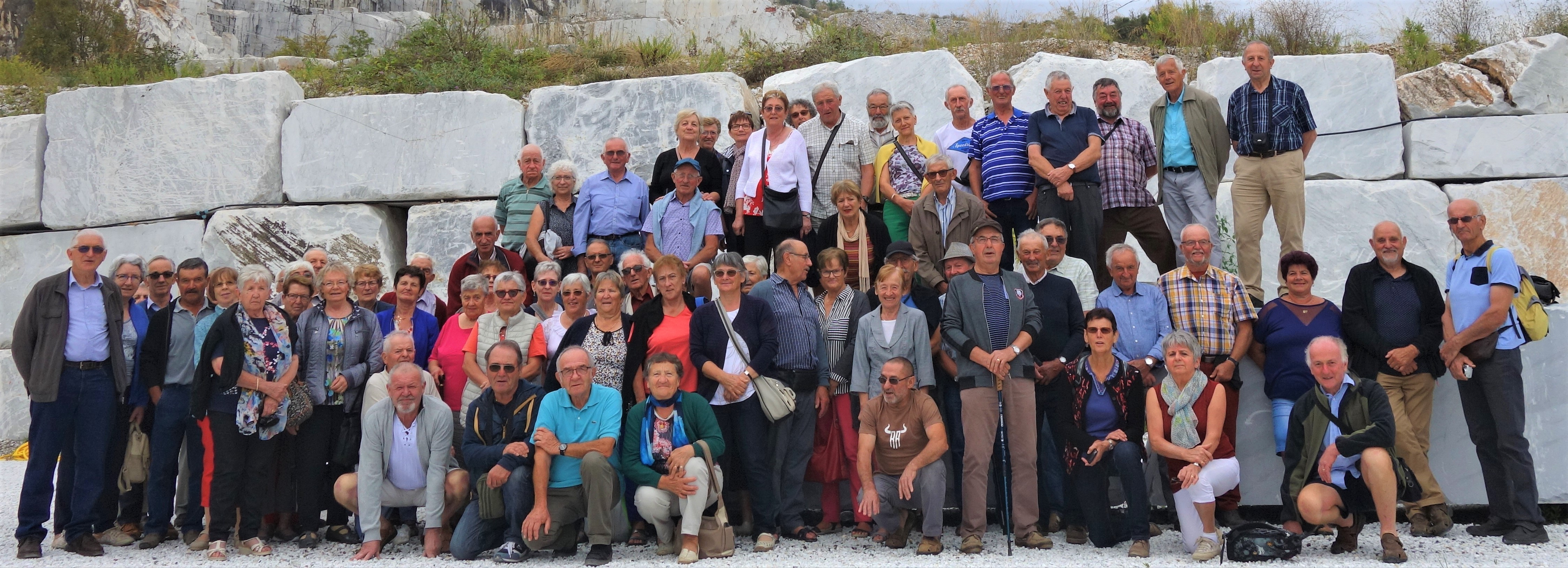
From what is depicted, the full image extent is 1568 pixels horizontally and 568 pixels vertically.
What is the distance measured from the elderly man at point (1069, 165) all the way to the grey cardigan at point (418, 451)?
359 centimetres

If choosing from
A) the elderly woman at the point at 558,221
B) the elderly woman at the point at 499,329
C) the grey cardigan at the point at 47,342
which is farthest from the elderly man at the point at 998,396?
the grey cardigan at the point at 47,342

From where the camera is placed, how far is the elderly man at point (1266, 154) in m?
6.22

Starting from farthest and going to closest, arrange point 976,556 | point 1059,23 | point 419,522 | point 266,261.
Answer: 1. point 1059,23
2. point 266,261
3. point 419,522
4. point 976,556

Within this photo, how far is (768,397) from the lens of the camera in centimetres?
508

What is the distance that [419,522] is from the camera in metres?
5.80

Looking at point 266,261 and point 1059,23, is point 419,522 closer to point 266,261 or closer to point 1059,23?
point 266,261

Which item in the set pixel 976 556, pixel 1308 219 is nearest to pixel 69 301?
pixel 976 556

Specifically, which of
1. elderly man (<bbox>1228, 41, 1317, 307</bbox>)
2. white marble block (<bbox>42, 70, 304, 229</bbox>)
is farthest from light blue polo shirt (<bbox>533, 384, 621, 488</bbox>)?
white marble block (<bbox>42, 70, 304, 229</bbox>)

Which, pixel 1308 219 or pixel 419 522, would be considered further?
pixel 1308 219

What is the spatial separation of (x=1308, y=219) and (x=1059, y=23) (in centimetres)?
419

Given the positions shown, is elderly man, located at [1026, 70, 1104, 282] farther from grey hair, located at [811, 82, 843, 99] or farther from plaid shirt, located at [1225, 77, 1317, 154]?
grey hair, located at [811, 82, 843, 99]

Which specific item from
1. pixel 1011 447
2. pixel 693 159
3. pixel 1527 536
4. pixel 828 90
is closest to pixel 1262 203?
pixel 1527 536

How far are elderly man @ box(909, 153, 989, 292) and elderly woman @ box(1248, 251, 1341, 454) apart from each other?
5.19 ft

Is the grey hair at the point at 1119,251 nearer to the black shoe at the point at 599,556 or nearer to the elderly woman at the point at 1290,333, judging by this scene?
the elderly woman at the point at 1290,333
